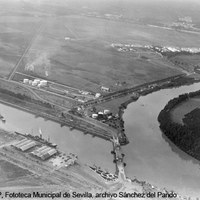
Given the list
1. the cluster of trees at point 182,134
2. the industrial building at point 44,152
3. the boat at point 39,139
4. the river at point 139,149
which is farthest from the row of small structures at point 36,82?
the industrial building at point 44,152

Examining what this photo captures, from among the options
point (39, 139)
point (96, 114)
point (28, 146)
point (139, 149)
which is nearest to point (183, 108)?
point (96, 114)

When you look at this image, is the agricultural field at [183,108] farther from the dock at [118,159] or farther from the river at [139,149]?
the dock at [118,159]

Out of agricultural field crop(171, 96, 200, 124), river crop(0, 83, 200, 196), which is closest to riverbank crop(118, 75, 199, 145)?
river crop(0, 83, 200, 196)

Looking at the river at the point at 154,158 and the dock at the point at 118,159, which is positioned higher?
the dock at the point at 118,159

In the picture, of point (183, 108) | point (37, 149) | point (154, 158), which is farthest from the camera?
point (183, 108)

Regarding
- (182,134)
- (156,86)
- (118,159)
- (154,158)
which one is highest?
(182,134)

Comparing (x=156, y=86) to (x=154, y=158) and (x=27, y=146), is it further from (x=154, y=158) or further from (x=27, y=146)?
(x=27, y=146)

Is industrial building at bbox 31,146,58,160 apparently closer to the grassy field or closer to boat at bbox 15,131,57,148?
boat at bbox 15,131,57,148
